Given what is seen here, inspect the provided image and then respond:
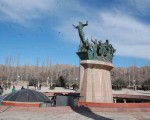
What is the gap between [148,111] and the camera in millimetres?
14977

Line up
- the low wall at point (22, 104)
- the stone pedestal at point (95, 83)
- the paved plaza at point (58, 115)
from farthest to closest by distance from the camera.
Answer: the stone pedestal at point (95, 83), the low wall at point (22, 104), the paved plaza at point (58, 115)

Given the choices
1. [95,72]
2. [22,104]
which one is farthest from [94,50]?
[22,104]

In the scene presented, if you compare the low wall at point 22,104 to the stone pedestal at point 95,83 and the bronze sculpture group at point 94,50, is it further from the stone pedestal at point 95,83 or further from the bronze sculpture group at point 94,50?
the bronze sculpture group at point 94,50

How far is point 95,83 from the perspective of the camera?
1867cm

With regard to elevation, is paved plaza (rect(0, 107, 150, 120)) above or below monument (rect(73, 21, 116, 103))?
below

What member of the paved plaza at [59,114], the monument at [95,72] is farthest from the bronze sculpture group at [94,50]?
the paved plaza at [59,114]

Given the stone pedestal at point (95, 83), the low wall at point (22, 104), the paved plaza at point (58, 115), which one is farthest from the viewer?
the stone pedestal at point (95, 83)

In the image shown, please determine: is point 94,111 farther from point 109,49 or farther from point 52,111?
point 109,49

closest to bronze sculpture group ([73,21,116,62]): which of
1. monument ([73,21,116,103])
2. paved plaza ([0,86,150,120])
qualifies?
monument ([73,21,116,103])

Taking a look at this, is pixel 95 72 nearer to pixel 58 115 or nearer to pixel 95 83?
pixel 95 83

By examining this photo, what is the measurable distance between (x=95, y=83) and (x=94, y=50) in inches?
108

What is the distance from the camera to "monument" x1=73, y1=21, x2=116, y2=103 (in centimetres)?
1858

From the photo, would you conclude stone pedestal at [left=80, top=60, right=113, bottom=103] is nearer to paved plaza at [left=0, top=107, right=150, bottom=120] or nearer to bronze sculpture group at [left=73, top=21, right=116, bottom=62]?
bronze sculpture group at [left=73, top=21, right=116, bottom=62]

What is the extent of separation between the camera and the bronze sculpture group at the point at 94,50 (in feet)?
63.8
